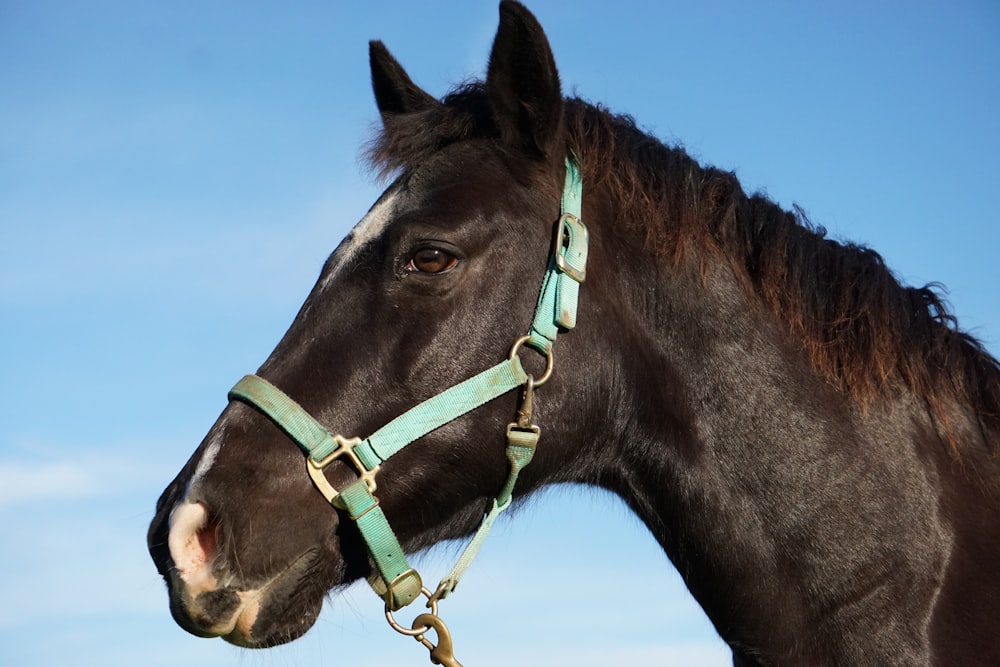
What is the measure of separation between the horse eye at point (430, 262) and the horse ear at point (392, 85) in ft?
4.35

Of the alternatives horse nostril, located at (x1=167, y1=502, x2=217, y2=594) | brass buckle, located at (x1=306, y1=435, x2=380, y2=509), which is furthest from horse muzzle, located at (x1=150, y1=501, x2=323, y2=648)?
brass buckle, located at (x1=306, y1=435, x2=380, y2=509)

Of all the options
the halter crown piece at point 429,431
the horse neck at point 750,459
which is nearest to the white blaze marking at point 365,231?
the halter crown piece at point 429,431

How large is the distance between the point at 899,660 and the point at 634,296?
1.72 metres

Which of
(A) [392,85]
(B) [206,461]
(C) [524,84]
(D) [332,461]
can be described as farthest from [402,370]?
(A) [392,85]

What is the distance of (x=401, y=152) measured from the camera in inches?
171

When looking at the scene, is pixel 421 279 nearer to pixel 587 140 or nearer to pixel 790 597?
pixel 587 140

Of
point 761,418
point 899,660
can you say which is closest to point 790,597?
point 899,660

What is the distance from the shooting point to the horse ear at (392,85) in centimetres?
507

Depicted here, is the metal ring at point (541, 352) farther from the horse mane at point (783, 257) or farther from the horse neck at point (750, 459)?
the horse mane at point (783, 257)

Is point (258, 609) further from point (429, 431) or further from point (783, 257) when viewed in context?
point (783, 257)

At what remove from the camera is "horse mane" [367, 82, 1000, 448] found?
4047mm

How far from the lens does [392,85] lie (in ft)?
16.8

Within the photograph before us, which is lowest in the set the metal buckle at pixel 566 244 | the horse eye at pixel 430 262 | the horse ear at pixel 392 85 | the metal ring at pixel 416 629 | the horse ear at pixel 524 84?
the metal ring at pixel 416 629

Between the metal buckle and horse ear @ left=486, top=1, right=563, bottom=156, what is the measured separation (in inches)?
13.1
